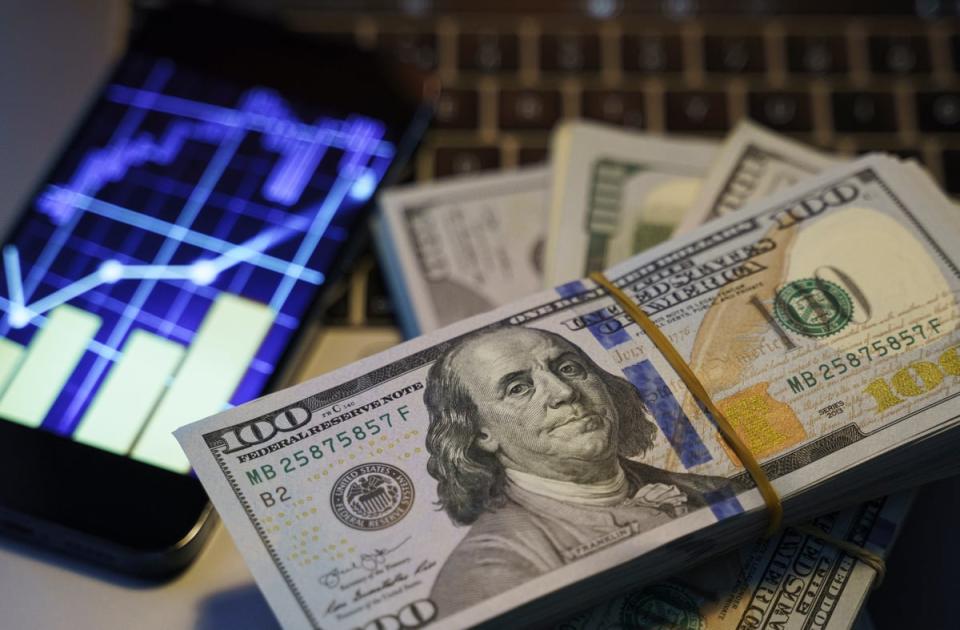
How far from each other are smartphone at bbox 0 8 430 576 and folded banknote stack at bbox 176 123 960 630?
0.14m

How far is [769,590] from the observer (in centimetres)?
64

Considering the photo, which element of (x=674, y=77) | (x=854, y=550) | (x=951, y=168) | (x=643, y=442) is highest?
(x=674, y=77)

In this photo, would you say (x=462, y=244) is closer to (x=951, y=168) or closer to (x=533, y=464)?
(x=533, y=464)

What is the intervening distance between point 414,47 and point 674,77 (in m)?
0.27

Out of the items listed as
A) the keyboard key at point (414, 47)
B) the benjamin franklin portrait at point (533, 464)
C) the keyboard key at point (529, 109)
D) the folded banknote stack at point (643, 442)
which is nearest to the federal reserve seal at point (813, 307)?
the folded banknote stack at point (643, 442)

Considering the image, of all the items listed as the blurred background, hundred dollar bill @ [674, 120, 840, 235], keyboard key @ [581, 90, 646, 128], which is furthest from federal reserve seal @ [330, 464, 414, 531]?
keyboard key @ [581, 90, 646, 128]

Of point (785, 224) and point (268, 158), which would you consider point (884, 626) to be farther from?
point (268, 158)

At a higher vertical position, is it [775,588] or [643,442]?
[643,442]

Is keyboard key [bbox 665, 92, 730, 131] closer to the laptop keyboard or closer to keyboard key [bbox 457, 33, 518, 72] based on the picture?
the laptop keyboard

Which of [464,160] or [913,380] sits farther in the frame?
[464,160]

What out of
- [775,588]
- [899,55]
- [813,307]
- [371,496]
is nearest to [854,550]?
[775,588]

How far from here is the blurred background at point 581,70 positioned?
0.90 metres

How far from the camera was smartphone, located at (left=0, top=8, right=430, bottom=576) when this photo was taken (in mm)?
703
